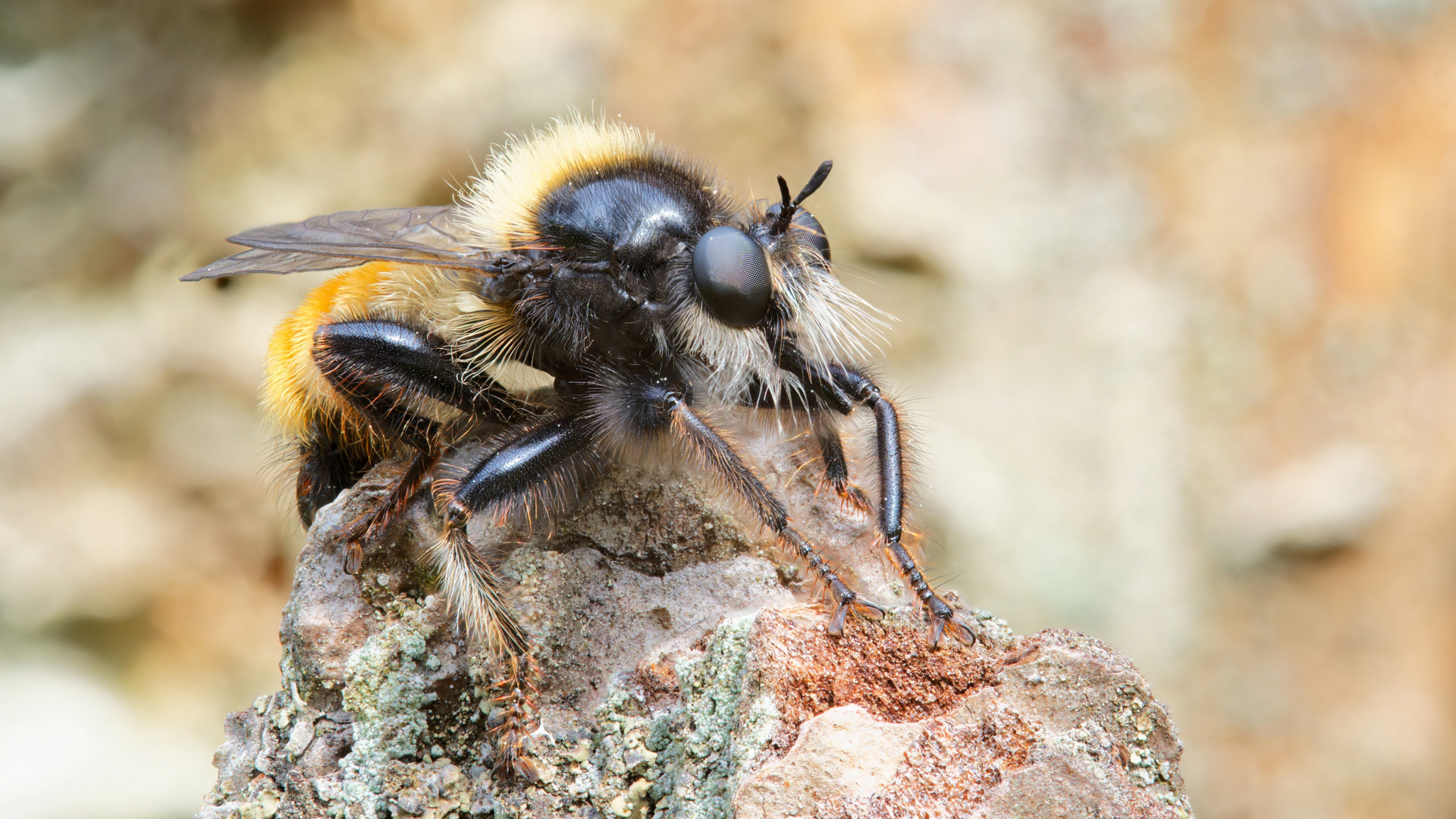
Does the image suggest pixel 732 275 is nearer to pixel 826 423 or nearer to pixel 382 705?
pixel 826 423

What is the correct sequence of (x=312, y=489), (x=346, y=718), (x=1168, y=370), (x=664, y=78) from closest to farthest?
(x=346, y=718)
(x=312, y=489)
(x=664, y=78)
(x=1168, y=370)

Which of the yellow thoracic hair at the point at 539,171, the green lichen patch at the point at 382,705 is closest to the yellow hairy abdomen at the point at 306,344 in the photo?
the yellow thoracic hair at the point at 539,171

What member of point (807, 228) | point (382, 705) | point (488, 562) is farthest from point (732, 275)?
point (382, 705)

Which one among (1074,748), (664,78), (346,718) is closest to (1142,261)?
(664,78)

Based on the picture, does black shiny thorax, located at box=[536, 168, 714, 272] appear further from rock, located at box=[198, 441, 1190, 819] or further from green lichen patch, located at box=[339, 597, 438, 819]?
green lichen patch, located at box=[339, 597, 438, 819]

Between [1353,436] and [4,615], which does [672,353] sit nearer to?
[4,615]

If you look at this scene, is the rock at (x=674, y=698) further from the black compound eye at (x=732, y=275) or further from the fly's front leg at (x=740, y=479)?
the black compound eye at (x=732, y=275)
